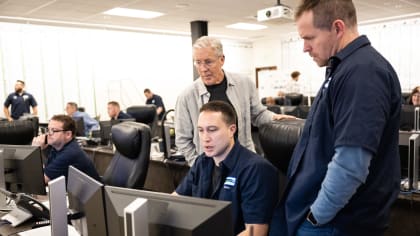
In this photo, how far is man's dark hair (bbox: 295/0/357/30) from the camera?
4.00 feet

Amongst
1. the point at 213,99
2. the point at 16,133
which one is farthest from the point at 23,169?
the point at 16,133

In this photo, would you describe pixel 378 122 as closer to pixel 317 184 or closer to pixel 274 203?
pixel 317 184

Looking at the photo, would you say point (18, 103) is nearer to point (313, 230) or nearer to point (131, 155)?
point (131, 155)

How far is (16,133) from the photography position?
377cm

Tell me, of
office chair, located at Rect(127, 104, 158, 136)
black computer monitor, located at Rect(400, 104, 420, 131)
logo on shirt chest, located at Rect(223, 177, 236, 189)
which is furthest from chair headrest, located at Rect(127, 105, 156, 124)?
logo on shirt chest, located at Rect(223, 177, 236, 189)

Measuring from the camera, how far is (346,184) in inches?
45.5

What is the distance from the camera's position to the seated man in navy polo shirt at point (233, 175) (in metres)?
1.63

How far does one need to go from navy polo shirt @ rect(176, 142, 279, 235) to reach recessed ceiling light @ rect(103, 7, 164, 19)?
5.66 meters

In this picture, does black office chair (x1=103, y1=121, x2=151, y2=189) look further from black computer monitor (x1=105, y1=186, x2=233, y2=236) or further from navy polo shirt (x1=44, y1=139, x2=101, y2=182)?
black computer monitor (x1=105, y1=186, x2=233, y2=236)

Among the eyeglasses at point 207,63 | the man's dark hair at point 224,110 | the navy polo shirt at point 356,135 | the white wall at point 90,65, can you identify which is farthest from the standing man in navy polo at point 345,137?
the white wall at point 90,65

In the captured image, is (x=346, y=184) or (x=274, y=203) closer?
(x=346, y=184)

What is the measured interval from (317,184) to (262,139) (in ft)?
2.51

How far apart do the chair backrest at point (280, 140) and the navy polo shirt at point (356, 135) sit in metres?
0.51

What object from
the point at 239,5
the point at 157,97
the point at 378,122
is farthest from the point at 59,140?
the point at 157,97
